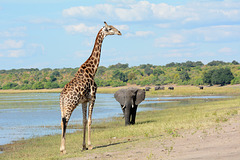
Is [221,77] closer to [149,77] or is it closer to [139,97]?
[149,77]

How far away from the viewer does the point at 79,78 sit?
43.8 ft

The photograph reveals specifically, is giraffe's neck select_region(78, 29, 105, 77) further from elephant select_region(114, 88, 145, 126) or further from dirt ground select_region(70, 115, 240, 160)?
elephant select_region(114, 88, 145, 126)

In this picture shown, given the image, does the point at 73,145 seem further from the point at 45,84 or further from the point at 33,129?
the point at 45,84

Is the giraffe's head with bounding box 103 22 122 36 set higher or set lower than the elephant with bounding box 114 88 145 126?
higher

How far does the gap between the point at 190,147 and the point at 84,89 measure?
4142mm

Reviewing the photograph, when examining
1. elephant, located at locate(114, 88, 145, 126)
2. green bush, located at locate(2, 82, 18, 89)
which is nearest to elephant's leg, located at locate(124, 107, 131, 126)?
elephant, located at locate(114, 88, 145, 126)

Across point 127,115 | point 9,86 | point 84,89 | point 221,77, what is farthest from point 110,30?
point 9,86

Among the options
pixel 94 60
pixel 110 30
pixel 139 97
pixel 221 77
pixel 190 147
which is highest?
pixel 110 30

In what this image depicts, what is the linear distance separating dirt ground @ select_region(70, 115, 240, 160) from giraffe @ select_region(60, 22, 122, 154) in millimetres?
1577

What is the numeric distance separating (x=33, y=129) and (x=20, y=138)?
4.32 meters

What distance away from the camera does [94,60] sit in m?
14.3

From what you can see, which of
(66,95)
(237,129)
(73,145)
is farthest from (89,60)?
(237,129)

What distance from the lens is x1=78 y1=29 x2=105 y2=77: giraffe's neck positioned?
13818 millimetres

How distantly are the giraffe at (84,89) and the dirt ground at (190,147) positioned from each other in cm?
158
